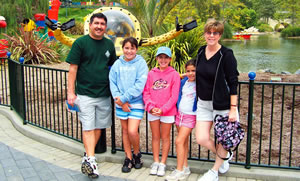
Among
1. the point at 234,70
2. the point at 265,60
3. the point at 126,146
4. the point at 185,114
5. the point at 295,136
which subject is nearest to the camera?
the point at 234,70

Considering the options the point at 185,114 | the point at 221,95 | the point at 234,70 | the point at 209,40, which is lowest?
the point at 185,114

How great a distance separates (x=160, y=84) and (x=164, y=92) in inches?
4.2

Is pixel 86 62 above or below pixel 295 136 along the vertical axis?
above

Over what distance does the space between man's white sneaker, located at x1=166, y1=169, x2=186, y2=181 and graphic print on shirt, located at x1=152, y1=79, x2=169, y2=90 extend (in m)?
0.97

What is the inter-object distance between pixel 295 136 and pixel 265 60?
606 inches

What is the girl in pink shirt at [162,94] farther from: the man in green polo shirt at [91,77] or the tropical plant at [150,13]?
the tropical plant at [150,13]

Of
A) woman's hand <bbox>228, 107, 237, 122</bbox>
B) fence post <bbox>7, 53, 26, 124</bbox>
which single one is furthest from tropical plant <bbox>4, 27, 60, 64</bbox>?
woman's hand <bbox>228, 107, 237, 122</bbox>

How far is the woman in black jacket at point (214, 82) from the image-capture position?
10.6ft

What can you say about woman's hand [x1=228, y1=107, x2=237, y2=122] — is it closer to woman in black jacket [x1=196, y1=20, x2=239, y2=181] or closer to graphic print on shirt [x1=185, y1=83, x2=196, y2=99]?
woman in black jacket [x1=196, y1=20, x2=239, y2=181]

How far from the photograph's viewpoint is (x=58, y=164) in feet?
13.7

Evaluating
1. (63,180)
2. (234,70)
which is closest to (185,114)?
(234,70)

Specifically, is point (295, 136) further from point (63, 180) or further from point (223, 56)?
point (63, 180)

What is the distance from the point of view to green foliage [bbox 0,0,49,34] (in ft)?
58.1

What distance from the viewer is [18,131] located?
5.56 metres
